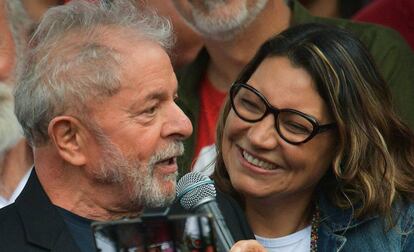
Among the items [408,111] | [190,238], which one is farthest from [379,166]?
[190,238]

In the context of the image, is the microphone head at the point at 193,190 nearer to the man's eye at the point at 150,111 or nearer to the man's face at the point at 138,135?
the man's face at the point at 138,135

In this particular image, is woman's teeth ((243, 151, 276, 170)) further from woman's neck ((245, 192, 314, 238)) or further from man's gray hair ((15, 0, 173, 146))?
man's gray hair ((15, 0, 173, 146))

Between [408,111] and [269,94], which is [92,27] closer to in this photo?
[269,94]

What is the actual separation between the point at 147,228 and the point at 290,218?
1366 millimetres

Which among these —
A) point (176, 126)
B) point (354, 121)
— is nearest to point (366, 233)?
point (354, 121)

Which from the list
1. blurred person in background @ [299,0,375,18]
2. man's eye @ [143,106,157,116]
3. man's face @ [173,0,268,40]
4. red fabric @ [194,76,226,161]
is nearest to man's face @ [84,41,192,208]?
man's eye @ [143,106,157,116]

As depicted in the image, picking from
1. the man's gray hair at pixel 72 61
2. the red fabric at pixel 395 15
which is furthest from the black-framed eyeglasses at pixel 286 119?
the red fabric at pixel 395 15

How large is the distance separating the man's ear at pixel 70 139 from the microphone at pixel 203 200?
1.03ft

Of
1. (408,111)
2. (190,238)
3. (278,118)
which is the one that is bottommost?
(408,111)

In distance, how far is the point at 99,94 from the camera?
303 cm

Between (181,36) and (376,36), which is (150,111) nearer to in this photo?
(376,36)

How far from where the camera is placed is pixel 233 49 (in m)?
4.61

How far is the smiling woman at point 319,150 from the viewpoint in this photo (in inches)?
142

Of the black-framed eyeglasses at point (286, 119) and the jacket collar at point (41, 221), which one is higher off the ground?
the jacket collar at point (41, 221)
